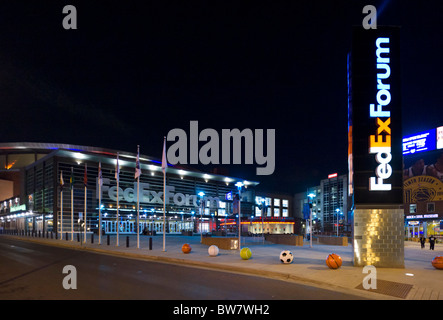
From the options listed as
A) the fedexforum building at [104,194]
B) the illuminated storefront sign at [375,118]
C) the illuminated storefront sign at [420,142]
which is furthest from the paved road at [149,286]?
the illuminated storefront sign at [420,142]

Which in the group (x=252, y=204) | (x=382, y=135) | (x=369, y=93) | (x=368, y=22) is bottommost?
(x=252, y=204)

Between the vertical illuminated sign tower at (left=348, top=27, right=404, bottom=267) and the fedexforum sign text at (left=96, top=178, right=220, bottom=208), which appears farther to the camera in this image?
the fedexforum sign text at (left=96, top=178, right=220, bottom=208)

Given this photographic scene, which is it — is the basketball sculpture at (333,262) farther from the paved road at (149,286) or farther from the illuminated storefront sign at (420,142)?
the illuminated storefront sign at (420,142)

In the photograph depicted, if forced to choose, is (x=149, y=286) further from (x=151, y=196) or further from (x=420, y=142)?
(x=151, y=196)

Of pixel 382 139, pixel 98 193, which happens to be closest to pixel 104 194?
pixel 98 193

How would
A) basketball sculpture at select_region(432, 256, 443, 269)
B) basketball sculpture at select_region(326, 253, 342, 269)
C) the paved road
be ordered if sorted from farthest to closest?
basketball sculpture at select_region(432, 256, 443, 269) < basketball sculpture at select_region(326, 253, 342, 269) < the paved road

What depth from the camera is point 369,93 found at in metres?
17.3

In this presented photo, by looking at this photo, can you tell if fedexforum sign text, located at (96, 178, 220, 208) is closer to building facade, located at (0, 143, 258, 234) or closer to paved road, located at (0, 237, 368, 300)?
building facade, located at (0, 143, 258, 234)

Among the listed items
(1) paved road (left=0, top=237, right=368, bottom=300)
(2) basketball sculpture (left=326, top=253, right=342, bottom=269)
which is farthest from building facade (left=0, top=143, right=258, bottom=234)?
(2) basketball sculpture (left=326, top=253, right=342, bottom=269)

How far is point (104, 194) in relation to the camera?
71062 mm

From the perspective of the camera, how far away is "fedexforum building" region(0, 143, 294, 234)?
66562mm
